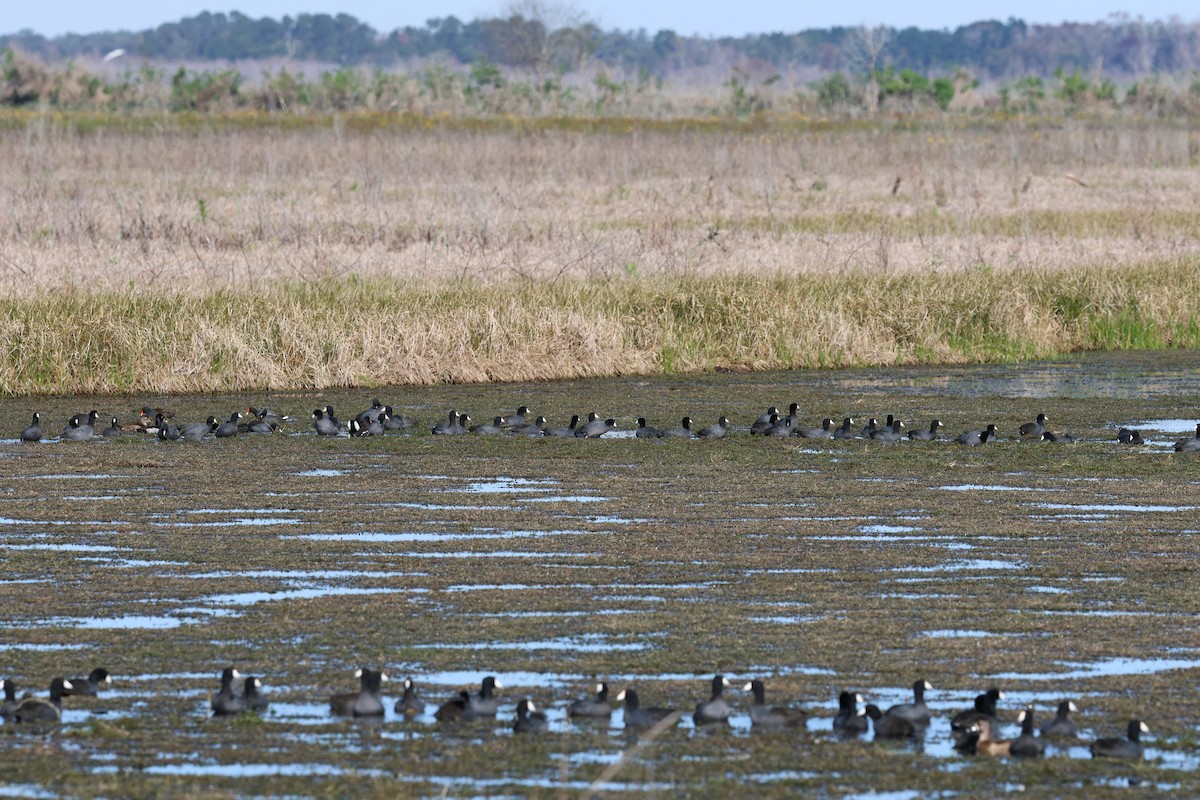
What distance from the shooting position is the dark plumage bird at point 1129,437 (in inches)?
655

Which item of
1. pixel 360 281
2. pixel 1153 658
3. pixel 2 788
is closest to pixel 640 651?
pixel 1153 658

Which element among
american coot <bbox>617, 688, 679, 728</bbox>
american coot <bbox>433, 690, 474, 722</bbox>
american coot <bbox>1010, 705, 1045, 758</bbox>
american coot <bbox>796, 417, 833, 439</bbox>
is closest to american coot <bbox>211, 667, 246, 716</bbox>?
american coot <bbox>433, 690, 474, 722</bbox>

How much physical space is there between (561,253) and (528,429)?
9.87 metres

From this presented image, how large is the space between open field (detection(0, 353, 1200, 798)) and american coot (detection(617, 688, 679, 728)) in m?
0.11

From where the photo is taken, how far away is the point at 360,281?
2403 centimetres

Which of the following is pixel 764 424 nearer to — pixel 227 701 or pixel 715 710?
pixel 715 710

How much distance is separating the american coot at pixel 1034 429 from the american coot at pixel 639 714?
974cm

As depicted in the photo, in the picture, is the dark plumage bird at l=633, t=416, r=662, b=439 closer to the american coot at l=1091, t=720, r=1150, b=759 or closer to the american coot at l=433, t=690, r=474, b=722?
the american coot at l=433, t=690, r=474, b=722

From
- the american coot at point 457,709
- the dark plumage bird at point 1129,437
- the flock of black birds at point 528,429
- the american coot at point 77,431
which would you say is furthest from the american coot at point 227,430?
the american coot at point 457,709

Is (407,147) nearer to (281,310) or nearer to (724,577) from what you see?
(281,310)

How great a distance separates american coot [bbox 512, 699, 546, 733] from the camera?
7.94 meters

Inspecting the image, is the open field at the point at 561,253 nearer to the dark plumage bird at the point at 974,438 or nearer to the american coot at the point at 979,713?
the dark plumage bird at the point at 974,438

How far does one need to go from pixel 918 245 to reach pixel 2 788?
24.2 m

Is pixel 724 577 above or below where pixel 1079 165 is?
below
